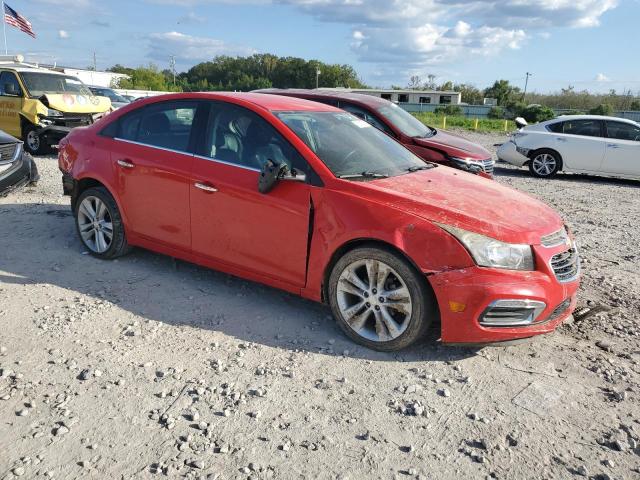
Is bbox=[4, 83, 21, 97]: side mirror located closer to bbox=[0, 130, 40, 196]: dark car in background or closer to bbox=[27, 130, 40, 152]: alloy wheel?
bbox=[27, 130, 40, 152]: alloy wheel

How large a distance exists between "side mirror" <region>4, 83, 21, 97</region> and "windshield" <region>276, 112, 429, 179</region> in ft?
33.2

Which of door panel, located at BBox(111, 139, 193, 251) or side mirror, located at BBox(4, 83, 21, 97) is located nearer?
door panel, located at BBox(111, 139, 193, 251)

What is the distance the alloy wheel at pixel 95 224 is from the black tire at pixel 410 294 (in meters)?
2.65

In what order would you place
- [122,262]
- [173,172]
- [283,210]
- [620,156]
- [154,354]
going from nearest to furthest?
[154,354] < [283,210] < [173,172] < [122,262] < [620,156]

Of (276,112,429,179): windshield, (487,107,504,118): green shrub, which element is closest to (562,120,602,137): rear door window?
(276,112,429,179): windshield

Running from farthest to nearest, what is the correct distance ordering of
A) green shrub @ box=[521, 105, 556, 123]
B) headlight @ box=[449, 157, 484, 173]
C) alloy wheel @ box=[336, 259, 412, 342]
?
green shrub @ box=[521, 105, 556, 123] → headlight @ box=[449, 157, 484, 173] → alloy wheel @ box=[336, 259, 412, 342]

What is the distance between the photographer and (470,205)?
3.95m

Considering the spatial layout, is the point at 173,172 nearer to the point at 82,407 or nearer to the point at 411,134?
the point at 82,407

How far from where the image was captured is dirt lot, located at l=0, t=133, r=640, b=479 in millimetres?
2785

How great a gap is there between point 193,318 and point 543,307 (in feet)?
8.46

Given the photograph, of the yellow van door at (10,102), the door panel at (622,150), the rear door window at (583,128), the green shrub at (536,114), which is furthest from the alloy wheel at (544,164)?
the green shrub at (536,114)

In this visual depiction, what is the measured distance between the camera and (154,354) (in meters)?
3.78

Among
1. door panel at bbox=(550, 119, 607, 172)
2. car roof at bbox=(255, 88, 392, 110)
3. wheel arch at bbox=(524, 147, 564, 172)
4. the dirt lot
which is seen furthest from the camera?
wheel arch at bbox=(524, 147, 564, 172)

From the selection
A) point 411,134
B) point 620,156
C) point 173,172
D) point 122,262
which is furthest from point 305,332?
point 620,156
